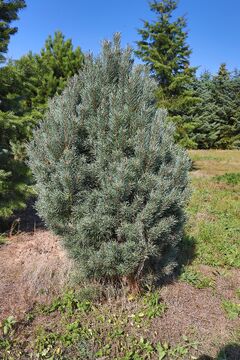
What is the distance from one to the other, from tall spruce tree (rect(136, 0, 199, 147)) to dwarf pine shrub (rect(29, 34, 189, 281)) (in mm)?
8939

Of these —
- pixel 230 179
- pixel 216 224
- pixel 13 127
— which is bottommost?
pixel 216 224

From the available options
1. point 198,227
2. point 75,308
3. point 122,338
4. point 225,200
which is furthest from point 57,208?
point 225,200

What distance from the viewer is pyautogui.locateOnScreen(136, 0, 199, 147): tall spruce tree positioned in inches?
484

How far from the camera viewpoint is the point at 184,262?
15.4 ft

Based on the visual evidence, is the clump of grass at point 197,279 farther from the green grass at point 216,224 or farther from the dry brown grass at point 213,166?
the dry brown grass at point 213,166

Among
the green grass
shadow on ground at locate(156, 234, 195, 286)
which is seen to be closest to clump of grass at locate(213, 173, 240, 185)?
the green grass

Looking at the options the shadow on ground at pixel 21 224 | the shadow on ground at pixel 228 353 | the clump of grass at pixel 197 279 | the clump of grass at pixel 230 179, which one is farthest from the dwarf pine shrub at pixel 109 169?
the clump of grass at pixel 230 179

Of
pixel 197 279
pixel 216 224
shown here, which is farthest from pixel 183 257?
pixel 216 224

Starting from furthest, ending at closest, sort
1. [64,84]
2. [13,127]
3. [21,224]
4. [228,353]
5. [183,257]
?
[64,84]
[21,224]
[13,127]
[183,257]
[228,353]

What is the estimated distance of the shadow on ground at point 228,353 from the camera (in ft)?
10.0

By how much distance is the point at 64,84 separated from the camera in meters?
9.21

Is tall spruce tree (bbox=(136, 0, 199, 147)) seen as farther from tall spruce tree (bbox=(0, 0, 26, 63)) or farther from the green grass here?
tall spruce tree (bbox=(0, 0, 26, 63))

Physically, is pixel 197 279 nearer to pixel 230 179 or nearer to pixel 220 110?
pixel 230 179

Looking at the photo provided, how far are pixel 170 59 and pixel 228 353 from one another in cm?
1170
